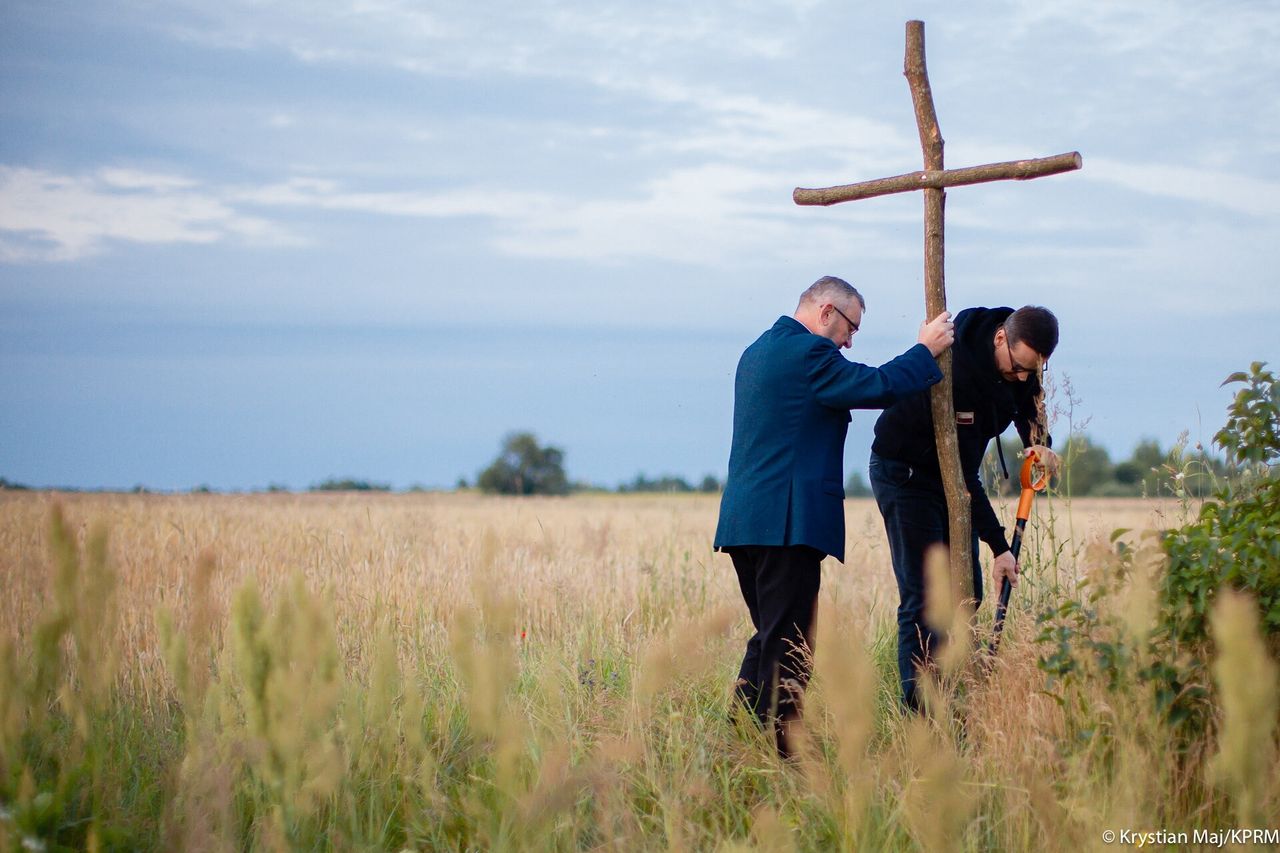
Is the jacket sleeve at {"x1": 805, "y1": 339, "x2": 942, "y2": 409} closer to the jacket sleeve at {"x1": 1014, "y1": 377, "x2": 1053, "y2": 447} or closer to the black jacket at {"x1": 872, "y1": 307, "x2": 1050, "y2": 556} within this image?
the black jacket at {"x1": 872, "y1": 307, "x2": 1050, "y2": 556}

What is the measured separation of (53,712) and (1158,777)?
16.7ft

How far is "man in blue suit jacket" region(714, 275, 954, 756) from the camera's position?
4.60 metres

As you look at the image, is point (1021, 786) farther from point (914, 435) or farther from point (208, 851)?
point (208, 851)

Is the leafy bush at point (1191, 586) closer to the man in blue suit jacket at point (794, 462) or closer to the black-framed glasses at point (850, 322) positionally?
the man in blue suit jacket at point (794, 462)

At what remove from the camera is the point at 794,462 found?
4.68 meters

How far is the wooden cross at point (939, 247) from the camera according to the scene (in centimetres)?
512

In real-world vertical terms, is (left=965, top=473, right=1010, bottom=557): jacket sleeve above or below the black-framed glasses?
below

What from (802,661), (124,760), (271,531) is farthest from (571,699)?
(271,531)

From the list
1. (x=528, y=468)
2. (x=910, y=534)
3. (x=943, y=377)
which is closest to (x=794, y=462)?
(x=943, y=377)

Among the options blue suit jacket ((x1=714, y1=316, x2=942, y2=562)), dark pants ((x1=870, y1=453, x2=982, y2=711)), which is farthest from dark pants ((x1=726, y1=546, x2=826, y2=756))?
dark pants ((x1=870, y1=453, x2=982, y2=711))

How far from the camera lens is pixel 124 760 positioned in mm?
4004

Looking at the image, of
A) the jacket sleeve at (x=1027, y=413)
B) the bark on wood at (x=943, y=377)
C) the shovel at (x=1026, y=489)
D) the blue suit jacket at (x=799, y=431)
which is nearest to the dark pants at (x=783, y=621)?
the blue suit jacket at (x=799, y=431)

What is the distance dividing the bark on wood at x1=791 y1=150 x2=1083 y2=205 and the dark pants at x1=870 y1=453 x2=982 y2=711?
1.43 m

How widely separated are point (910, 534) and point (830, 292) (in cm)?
142
